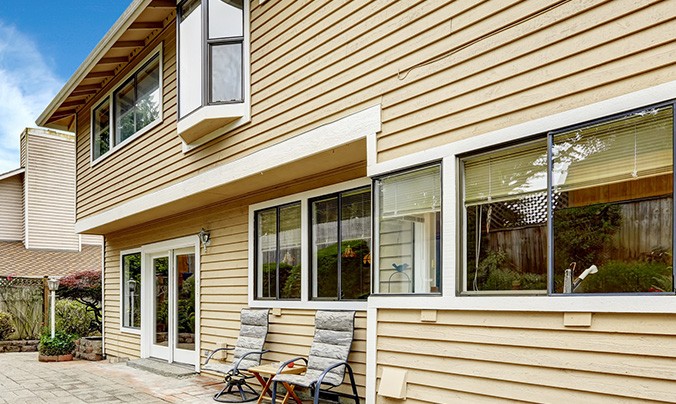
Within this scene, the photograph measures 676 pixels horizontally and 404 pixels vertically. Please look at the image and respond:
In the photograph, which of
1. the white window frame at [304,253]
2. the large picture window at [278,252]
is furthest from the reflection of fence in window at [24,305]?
the large picture window at [278,252]

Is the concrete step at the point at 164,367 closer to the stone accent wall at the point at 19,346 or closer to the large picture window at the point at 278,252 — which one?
the large picture window at the point at 278,252

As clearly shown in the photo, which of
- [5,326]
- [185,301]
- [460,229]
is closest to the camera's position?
[460,229]

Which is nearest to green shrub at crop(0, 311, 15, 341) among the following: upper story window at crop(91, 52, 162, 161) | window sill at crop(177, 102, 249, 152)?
upper story window at crop(91, 52, 162, 161)

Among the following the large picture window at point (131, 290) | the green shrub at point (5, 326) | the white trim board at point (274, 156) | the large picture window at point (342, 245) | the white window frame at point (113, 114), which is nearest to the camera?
the white trim board at point (274, 156)

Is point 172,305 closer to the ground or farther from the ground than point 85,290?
farther from the ground

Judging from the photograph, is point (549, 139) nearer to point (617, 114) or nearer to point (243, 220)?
point (617, 114)

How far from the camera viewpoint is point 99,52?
29.1 ft

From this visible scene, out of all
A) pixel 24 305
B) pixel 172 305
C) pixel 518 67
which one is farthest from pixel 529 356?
pixel 24 305

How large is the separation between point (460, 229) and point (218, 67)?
3871mm

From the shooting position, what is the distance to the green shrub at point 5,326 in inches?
512

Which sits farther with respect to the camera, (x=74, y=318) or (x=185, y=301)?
(x=74, y=318)

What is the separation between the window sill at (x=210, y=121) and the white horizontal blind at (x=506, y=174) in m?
3.09

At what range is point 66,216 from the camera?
19703mm

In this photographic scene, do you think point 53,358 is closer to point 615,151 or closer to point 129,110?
point 129,110
